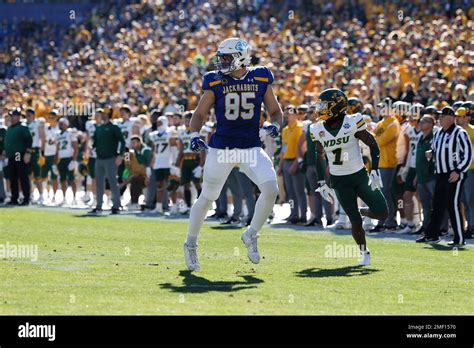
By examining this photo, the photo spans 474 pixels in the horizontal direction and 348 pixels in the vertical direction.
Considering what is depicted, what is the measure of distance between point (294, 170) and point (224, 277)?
8.34 m

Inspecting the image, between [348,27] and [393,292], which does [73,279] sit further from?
[348,27]

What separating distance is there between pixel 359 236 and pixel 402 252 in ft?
6.40

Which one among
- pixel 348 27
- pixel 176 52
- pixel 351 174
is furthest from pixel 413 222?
pixel 176 52

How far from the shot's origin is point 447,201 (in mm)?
15492

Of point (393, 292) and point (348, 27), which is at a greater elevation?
point (348, 27)

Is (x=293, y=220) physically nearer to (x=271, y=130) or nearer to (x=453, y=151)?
(x=453, y=151)

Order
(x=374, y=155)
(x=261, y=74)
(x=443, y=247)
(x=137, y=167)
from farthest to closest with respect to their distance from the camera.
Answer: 1. (x=137, y=167)
2. (x=443, y=247)
3. (x=374, y=155)
4. (x=261, y=74)

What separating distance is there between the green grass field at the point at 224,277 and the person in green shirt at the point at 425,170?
85 centimetres

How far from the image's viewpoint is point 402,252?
1448 centimetres

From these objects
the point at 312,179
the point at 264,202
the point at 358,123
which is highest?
the point at 358,123

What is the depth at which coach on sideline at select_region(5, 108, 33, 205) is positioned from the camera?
2342cm

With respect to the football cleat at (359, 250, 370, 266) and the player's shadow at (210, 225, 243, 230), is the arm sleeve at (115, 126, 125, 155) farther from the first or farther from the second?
the football cleat at (359, 250, 370, 266)

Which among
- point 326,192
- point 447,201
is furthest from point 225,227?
point 326,192

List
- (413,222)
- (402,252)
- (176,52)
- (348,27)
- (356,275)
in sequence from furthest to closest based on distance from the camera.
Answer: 1. (176,52)
2. (348,27)
3. (413,222)
4. (402,252)
5. (356,275)
